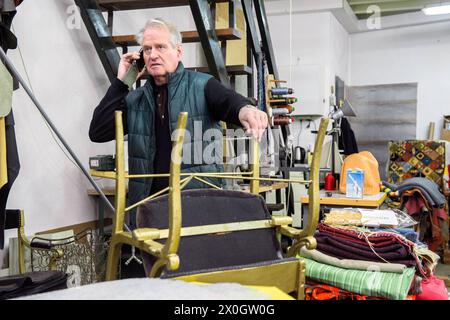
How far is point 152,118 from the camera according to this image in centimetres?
170

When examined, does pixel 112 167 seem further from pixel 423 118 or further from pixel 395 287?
pixel 423 118

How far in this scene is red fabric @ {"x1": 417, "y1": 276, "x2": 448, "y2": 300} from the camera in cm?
120

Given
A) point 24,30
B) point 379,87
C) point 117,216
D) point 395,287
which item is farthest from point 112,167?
point 379,87

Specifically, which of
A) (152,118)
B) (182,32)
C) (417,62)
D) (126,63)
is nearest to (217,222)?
(152,118)

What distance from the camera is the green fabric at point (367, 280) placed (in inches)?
43.9

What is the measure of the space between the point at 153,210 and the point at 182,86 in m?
0.79

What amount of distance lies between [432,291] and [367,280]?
0.72 feet

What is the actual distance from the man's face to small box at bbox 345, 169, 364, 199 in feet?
4.29

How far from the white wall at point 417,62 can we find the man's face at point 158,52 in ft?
20.5

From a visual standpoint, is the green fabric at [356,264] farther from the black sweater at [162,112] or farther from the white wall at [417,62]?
the white wall at [417,62]

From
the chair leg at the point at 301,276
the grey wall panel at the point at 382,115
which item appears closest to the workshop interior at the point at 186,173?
the chair leg at the point at 301,276

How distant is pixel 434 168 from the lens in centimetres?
477

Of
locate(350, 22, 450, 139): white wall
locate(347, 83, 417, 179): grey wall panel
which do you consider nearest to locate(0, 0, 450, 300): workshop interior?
locate(350, 22, 450, 139): white wall

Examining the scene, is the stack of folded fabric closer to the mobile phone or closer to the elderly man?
the elderly man
